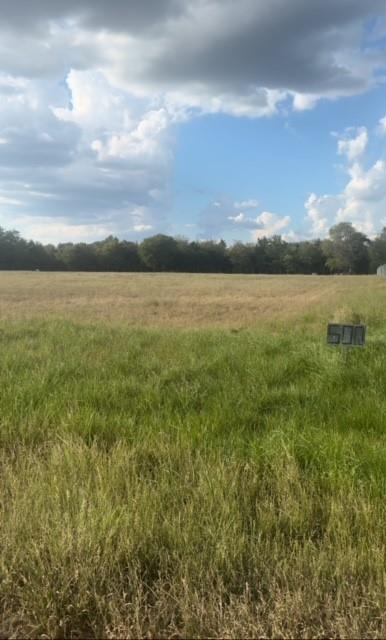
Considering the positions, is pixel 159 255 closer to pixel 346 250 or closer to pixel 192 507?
pixel 346 250

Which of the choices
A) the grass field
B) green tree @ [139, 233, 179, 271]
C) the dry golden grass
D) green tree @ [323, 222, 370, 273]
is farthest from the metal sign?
green tree @ [323, 222, 370, 273]

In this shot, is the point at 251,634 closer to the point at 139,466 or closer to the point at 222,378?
the point at 139,466

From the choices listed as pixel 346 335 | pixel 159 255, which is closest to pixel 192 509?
pixel 346 335

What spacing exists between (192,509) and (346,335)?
565cm

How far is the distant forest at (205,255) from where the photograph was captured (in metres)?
109

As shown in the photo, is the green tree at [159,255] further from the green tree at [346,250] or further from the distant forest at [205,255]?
the green tree at [346,250]

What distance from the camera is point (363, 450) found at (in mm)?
4480

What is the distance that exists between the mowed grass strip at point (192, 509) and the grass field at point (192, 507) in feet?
0.04

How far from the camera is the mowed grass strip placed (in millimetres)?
2553

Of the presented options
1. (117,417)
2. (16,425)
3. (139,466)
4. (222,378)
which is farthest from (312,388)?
(16,425)

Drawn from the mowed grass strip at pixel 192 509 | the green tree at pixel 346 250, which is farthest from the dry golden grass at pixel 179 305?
the green tree at pixel 346 250

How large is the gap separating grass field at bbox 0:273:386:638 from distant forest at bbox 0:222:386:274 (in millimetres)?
105051

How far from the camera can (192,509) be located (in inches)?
131

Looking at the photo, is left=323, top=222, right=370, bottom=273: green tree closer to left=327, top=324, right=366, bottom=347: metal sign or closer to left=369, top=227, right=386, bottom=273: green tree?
left=369, top=227, right=386, bottom=273: green tree
